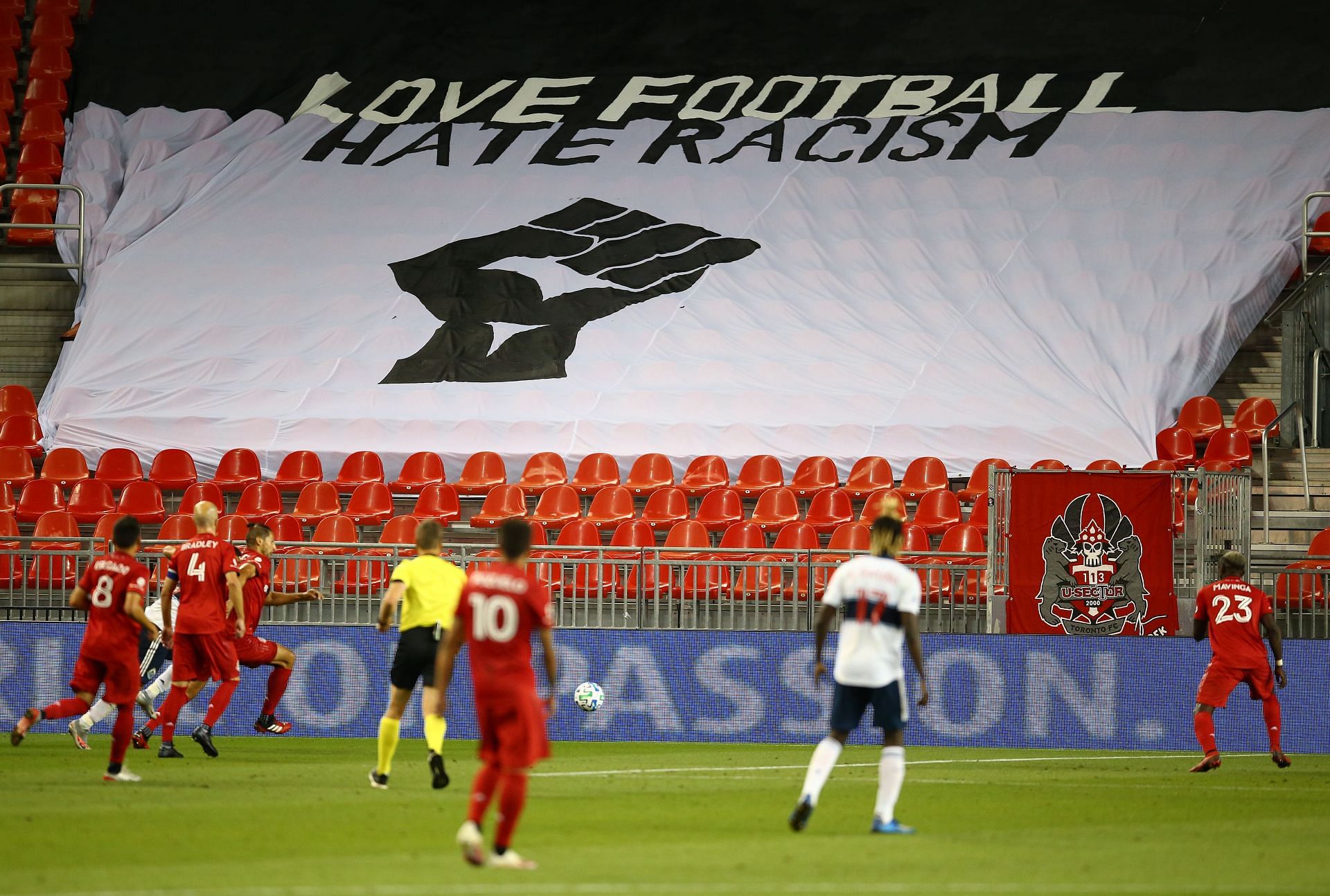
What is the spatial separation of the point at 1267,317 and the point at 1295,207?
82.5 inches

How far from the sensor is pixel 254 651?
45.1 feet

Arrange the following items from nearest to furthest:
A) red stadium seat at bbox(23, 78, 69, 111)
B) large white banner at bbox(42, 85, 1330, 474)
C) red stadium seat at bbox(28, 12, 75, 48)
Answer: large white banner at bbox(42, 85, 1330, 474) → red stadium seat at bbox(23, 78, 69, 111) → red stadium seat at bbox(28, 12, 75, 48)

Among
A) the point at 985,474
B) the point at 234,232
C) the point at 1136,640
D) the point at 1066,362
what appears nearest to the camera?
the point at 1136,640

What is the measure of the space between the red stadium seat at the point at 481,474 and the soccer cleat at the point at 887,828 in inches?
540

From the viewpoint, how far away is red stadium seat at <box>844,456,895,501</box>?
72.7 feet

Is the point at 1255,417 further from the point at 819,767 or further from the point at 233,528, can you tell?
the point at 819,767

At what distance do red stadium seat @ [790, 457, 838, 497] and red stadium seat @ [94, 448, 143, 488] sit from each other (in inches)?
364

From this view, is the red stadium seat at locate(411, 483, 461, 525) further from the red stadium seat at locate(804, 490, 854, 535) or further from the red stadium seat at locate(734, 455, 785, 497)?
the red stadium seat at locate(804, 490, 854, 535)

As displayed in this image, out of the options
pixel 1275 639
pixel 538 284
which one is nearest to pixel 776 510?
pixel 538 284

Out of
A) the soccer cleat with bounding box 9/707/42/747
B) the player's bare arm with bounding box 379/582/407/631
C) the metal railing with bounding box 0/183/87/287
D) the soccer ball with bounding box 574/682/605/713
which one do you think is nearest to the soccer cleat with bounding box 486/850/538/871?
the player's bare arm with bounding box 379/582/407/631

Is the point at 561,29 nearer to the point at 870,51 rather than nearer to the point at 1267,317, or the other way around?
the point at 870,51

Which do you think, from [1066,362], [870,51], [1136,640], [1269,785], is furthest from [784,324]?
[1269,785]

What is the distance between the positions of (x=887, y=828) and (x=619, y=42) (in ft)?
71.0

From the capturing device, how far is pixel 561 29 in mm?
28953
